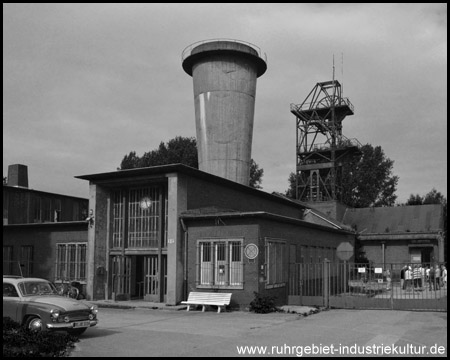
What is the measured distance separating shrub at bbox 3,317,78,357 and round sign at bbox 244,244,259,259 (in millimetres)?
9353

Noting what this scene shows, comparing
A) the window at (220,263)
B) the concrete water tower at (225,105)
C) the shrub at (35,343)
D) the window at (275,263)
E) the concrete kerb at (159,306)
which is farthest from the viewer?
the concrete water tower at (225,105)

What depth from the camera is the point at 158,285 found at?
23.0 meters

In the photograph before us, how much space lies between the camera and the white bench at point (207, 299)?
2012cm

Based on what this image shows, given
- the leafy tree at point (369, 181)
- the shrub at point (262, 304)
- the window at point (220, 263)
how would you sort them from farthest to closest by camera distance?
the leafy tree at point (369, 181) < the window at point (220, 263) < the shrub at point (262, 304)

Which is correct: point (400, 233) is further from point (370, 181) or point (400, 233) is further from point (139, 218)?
point (370, 181)

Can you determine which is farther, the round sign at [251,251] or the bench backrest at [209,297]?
the round sign at [251,251]

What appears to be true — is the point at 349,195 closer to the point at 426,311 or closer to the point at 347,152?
the point at 347,152

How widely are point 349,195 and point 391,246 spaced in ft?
87.6

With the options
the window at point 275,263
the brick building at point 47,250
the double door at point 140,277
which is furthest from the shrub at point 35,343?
the brick building at point 47,250

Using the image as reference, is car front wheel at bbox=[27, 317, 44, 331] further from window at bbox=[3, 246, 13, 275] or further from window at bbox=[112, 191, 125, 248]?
window at bbox=[3, 246, 13, 275]

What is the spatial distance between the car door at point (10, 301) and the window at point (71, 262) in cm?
1192

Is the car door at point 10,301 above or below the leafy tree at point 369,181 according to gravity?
below

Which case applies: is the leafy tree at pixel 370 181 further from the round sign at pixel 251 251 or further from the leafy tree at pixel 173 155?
the round sign at pixel 251 251

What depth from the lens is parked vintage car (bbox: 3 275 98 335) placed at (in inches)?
506
